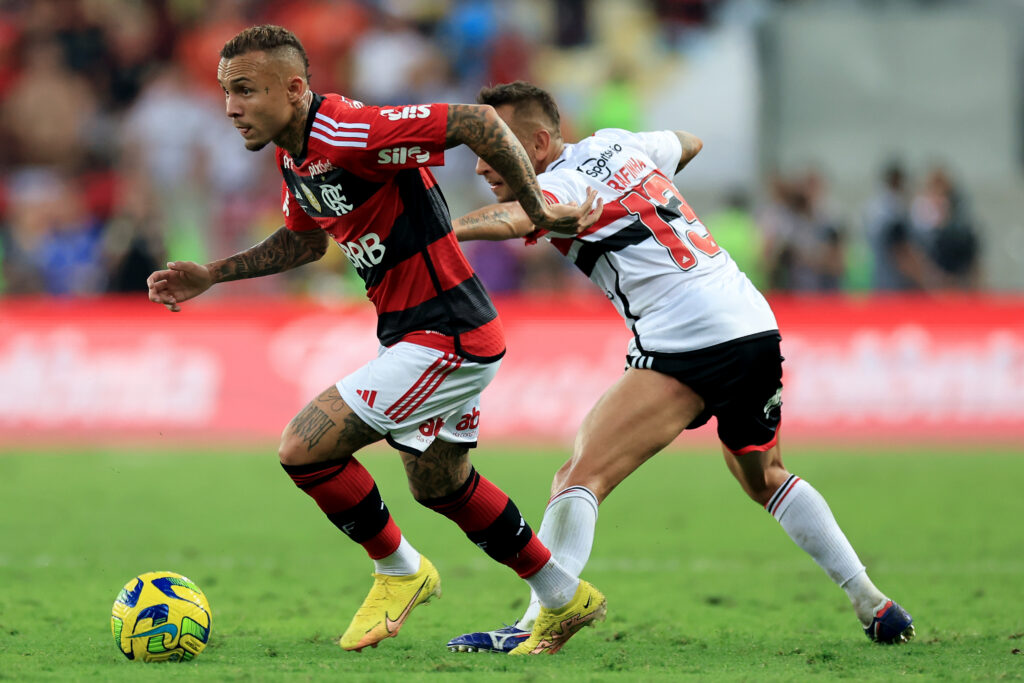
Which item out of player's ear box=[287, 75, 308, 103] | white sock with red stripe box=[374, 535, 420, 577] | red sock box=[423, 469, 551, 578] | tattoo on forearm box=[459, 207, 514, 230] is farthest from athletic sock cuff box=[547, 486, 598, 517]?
player's ear box=[287, 75, 308, 103]

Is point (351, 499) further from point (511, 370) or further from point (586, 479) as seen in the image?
point (511, 370)

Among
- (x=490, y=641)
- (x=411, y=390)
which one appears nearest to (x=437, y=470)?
(x=411, y=390)

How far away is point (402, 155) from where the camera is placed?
5.13 metres

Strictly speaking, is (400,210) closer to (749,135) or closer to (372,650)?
(372,650)

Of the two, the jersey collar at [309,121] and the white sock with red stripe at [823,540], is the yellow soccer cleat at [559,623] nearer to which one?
the white sock with red stripe at [823,540]

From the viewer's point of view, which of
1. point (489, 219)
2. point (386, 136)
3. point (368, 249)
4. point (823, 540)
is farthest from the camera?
point (823, 540)

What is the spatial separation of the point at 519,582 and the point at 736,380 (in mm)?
2611

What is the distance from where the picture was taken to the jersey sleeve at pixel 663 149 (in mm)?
6134

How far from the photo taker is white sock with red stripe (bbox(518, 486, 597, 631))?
562 centimetres

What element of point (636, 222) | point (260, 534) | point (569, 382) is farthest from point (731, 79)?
point (636, 222)

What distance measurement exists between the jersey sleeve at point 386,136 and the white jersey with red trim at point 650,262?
0.64m

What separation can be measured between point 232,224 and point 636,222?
11.8 m

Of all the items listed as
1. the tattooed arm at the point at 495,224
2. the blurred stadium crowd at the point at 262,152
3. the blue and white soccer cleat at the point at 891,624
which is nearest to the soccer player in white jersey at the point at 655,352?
the blue and white soccer cleat at the point at 891,624

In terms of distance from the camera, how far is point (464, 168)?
677 inches
